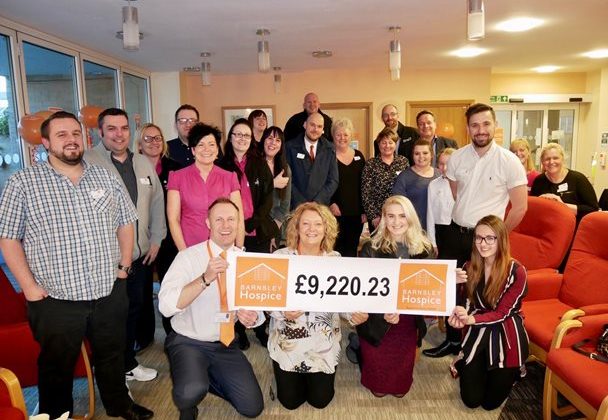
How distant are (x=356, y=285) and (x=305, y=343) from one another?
1.73 feet

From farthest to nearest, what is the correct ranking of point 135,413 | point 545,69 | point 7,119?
1. point 545,69
2. point 7,119
3. point 135,413

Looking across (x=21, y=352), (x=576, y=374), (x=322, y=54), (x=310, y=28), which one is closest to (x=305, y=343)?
(x=576, y=374)

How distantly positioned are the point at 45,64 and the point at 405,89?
629cm

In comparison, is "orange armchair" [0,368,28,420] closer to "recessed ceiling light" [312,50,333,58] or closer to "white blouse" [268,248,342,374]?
"white blouse" [268,248,342,374]

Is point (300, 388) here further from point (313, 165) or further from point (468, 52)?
point (468, 52)

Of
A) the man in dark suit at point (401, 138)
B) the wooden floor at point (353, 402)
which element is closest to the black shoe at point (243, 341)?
the wooden floor at point (353, 402)

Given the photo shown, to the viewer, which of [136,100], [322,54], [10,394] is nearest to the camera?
[10,394]

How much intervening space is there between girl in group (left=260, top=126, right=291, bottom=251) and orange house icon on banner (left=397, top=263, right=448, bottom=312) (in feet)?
4.95

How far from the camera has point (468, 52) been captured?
7121mm

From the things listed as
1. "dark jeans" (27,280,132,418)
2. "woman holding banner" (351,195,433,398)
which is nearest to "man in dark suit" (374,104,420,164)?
"woman holding banner" (351,195,433,398)

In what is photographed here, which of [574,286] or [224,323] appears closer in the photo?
[224,323]

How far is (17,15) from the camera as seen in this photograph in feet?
14.9

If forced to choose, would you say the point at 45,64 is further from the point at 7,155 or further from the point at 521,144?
the point at 521,144

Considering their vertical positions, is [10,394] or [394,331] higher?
[10,394]
